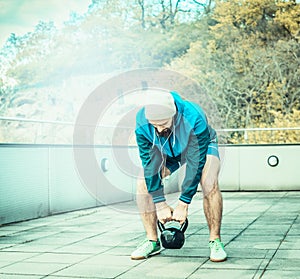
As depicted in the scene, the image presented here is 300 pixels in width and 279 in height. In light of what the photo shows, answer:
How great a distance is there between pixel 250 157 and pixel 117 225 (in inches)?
185

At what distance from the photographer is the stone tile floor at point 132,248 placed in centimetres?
307

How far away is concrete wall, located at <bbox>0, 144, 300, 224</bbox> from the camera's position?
5.44 m

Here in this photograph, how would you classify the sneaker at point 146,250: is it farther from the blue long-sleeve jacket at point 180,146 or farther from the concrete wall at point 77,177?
the concrete wall at point 77,177

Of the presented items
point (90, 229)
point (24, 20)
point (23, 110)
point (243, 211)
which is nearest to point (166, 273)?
point (90, 229)

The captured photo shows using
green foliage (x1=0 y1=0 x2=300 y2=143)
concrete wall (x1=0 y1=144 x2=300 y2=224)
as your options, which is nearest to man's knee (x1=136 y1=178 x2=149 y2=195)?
concrete wall (x1=0 y1=144 x2=300 y2=224)

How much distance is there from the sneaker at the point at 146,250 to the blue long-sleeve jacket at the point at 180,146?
0.32m

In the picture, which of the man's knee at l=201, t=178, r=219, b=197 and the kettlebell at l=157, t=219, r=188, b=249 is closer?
the kettlebell at l=157, t=219, r=188, b=249

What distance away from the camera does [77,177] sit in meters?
6.64

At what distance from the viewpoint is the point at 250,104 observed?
21.0m

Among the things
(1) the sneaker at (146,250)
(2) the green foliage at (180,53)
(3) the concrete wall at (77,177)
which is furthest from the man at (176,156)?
(2) the green foliage at (180,53)

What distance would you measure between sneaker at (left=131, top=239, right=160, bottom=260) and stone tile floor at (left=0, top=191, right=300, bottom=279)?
0.18ft

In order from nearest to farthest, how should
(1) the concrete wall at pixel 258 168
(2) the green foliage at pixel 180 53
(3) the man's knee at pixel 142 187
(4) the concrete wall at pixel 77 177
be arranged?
(3) the man's knee at pixel 142 187 < (4) the concrete wall at pixel 77 177 < (1) the concrete wall at pixel 258 168 < (2) the green foliage at pixel 180 53

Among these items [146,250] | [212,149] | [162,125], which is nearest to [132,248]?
[146,250]

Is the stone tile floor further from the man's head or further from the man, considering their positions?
the man's head
